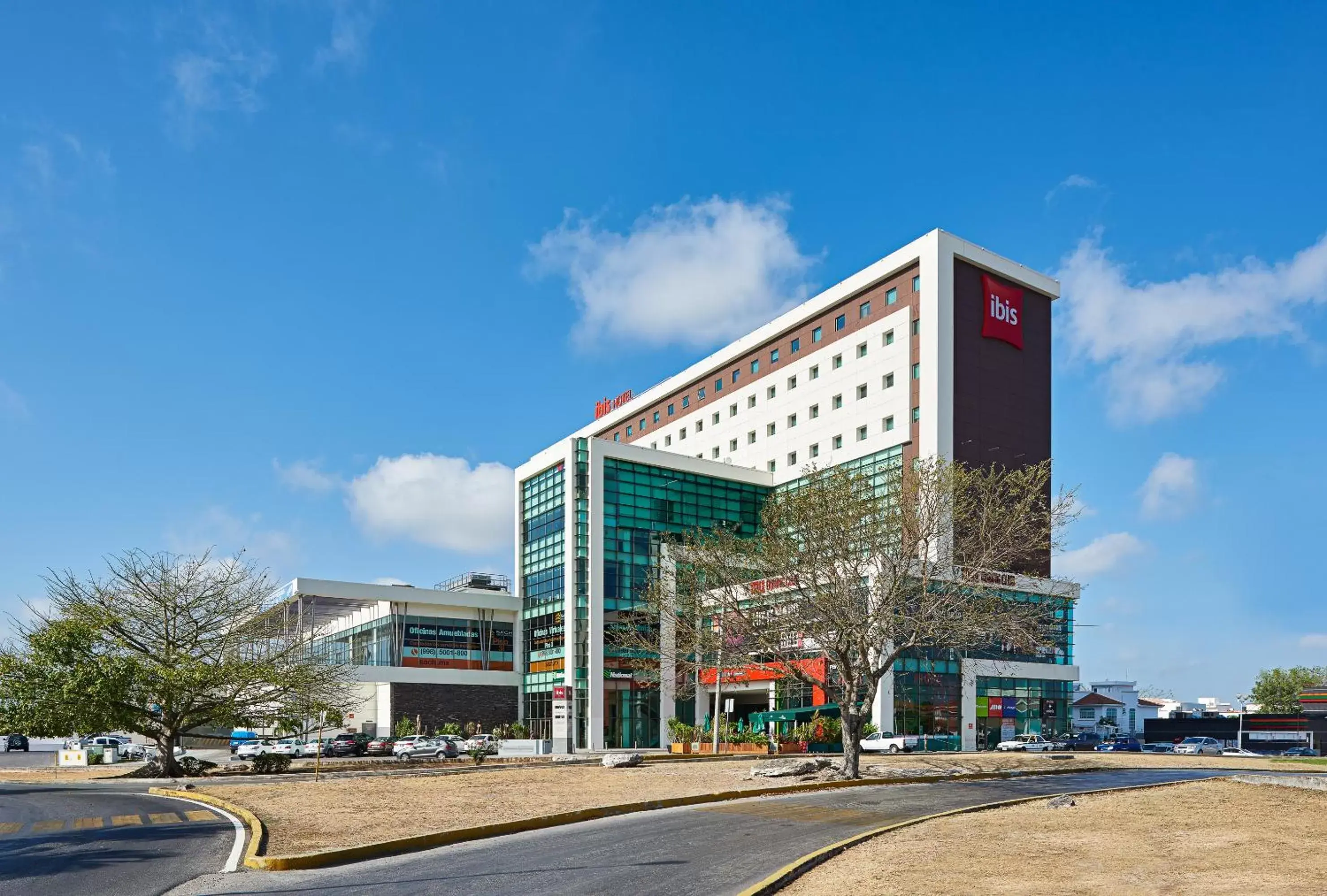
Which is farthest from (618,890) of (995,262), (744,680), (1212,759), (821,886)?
(995,262)

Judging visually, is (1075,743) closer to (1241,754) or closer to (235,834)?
(1241,754)

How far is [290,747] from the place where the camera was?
60906 mm

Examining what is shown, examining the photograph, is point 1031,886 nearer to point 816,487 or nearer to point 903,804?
point 903,804

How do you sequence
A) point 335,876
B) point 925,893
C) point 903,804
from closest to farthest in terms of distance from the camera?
point 925,893, point 335,876, point 903,804

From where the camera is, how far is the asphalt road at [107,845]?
15055 millimetres

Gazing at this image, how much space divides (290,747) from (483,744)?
15819 millimetres

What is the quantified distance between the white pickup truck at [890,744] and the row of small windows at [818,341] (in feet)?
82.9

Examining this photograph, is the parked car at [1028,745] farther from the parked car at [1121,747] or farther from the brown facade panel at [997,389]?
the brown facade panel at [997,389]

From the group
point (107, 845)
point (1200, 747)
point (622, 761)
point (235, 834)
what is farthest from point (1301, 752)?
point (107, 845)

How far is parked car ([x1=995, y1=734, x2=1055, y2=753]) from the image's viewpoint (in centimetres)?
6075

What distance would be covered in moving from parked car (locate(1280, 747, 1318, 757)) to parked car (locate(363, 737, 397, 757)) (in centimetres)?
5471

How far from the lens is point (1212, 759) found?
49906 millimetres

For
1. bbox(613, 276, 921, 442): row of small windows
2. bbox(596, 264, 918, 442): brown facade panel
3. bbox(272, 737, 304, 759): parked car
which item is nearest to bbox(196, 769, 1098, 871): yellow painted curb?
bbox(272, 737, 304, 759): parked car

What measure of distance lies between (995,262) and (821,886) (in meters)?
63.5
